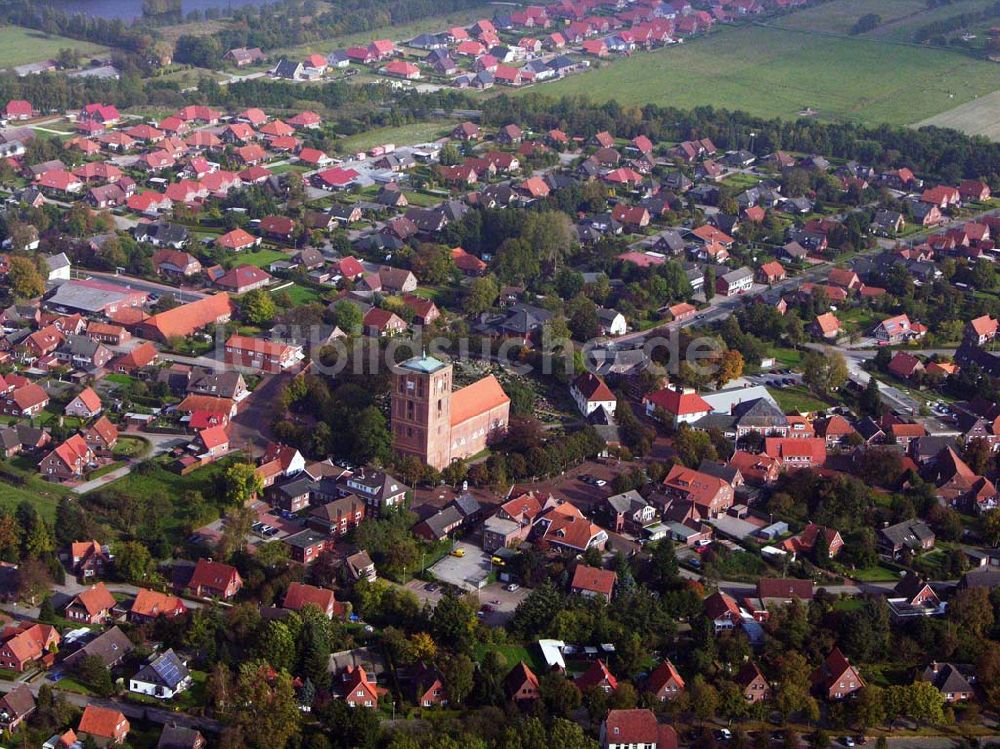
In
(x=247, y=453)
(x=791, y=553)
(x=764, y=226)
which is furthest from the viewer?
(x=764, y=226)

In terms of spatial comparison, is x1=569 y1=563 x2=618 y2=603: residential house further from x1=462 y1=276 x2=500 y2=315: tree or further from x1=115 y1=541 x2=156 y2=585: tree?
x1=462 y1=276 x2=500 y2=315: tree

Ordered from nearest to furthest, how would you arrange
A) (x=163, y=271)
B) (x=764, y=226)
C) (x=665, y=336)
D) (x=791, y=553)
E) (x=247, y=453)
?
(x=791, y=553)
(x=247, y=453)
(x=665, y=336)
(x=163, y=271)
(x=764, y=226)

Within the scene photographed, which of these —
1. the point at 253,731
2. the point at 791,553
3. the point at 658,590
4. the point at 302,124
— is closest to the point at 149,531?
the point at 253,731

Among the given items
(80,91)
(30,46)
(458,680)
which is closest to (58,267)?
(80,91)

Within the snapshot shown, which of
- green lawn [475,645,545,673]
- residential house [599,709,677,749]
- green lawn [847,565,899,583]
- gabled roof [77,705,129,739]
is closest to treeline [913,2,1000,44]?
green lawn [847,565,899,583]

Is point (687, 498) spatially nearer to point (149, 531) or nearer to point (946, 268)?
point (149, 531)

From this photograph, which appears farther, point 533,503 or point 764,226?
point 764,226
